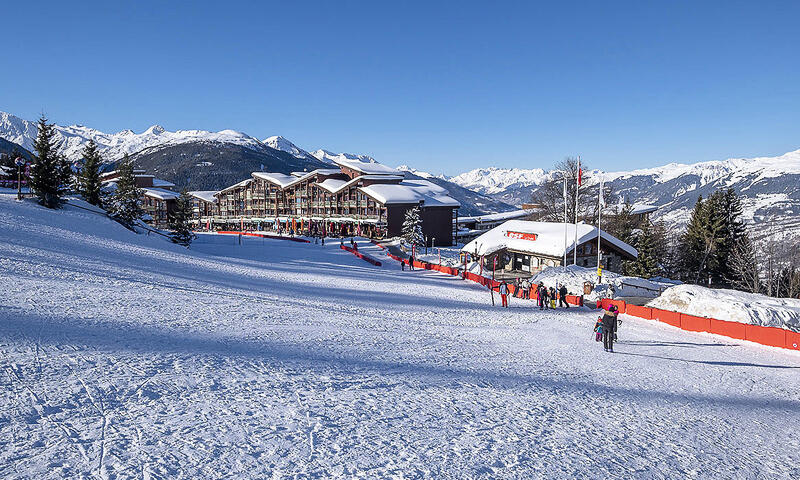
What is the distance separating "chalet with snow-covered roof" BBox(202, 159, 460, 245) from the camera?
210 ft

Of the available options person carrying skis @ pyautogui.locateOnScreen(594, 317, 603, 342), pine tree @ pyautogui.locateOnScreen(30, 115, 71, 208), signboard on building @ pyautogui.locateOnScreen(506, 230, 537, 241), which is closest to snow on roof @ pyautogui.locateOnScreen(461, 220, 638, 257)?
signboard on building @ pyautogui.locateOnScreen(506, 230, 537, 241)

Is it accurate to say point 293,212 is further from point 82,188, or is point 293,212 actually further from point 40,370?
point 40,370

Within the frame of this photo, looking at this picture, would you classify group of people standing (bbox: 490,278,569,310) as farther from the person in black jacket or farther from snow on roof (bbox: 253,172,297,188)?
snow on roof (bbox: 253,172,297,188)

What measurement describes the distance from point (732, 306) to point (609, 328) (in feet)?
29.9

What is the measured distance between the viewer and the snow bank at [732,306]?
60.0ft

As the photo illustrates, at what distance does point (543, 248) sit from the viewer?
36.6 meters

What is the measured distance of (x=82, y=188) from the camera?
4312 centimetres

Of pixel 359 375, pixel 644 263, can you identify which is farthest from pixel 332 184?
pixel 359 375

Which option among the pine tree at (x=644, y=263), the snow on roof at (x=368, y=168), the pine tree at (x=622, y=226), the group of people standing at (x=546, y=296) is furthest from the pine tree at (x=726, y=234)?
the snow on roof at (x=368, y=168)

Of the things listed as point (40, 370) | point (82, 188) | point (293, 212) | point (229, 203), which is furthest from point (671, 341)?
point (229, 203)

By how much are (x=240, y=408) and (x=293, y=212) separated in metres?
77.8

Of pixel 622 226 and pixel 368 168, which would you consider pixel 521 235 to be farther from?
pixel 368 168

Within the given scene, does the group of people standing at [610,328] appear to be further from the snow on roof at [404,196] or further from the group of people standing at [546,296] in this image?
the snow on roof at [404,196]

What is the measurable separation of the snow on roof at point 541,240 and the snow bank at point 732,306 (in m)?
12.6
